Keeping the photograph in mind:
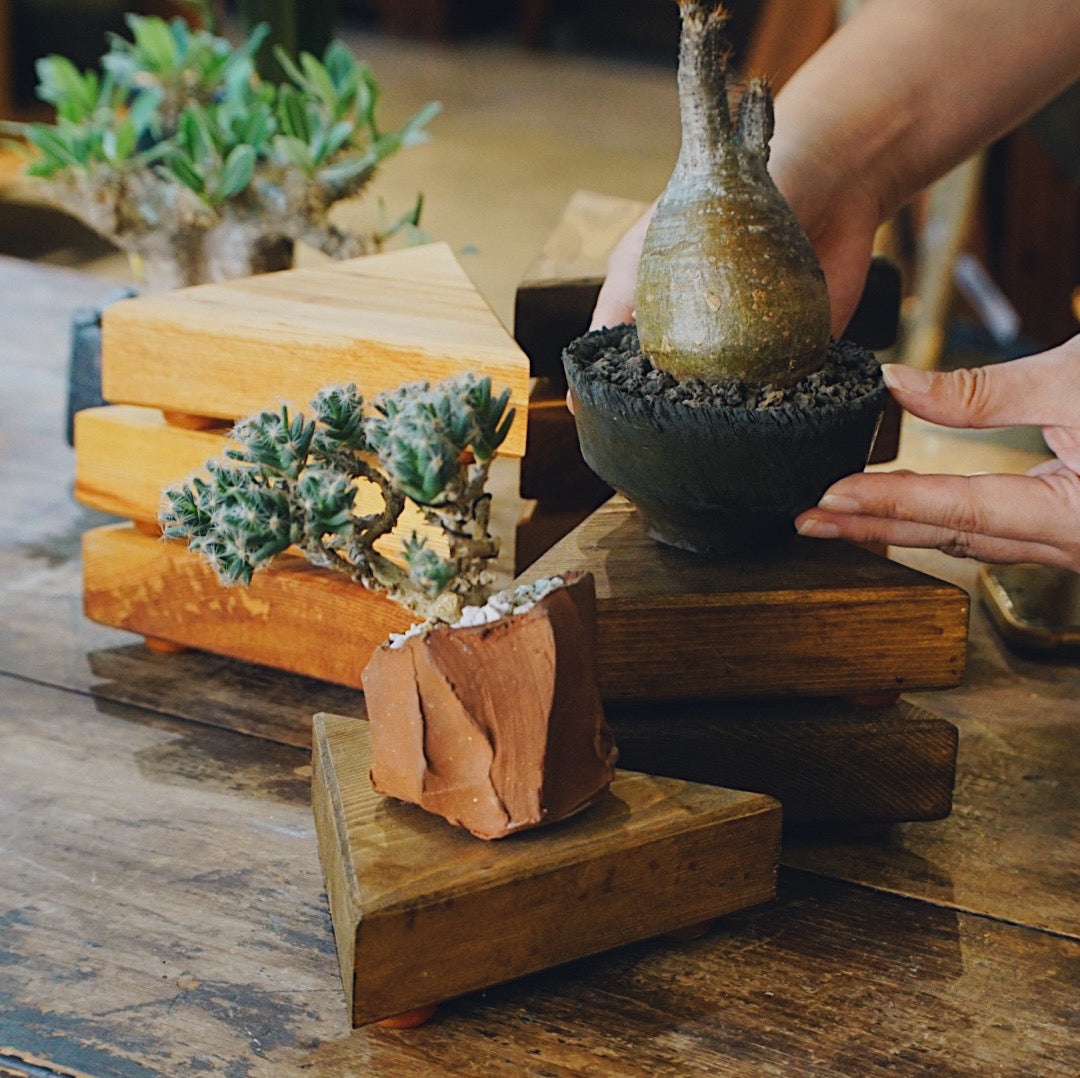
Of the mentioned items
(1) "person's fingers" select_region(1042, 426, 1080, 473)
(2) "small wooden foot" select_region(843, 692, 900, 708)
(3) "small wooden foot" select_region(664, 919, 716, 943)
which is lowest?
(3) "small wooden foot" select_region(664, 919, 716, 943)

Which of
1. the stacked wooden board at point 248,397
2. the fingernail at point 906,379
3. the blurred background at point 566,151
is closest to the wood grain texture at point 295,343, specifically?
the stacked wooden board at point 248,397

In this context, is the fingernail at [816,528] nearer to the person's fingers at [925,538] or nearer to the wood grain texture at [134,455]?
the person's fingers at [925,538]

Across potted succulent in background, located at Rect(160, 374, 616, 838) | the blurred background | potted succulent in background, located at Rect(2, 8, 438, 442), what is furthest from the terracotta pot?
the blurred background

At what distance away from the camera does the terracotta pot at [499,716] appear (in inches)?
23.5

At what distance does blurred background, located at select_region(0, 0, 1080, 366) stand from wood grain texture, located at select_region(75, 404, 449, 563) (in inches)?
44.3

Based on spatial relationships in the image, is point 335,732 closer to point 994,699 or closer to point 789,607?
point 789,607

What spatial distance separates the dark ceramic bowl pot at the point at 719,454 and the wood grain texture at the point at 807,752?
0.10m

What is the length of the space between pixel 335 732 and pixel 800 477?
0.28 meters

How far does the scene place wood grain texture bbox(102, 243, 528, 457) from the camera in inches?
34.2

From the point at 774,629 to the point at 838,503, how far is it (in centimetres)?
8

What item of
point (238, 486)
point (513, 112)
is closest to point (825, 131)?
point (238, 486)

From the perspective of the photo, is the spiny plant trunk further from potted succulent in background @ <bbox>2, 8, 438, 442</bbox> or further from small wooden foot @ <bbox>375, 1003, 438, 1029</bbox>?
potted succulent in background @ <bbox>2, 8, 438, 442</bbox>

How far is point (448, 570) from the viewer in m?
0.60

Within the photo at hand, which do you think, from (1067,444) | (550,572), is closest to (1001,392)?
(1067,444)
